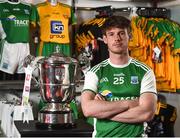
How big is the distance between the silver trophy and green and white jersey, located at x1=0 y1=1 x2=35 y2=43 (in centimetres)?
195

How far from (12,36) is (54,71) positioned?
2.04 m

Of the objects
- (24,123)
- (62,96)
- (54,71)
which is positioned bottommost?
(24,123)

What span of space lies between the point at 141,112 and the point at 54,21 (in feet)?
6.51

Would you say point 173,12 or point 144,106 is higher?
point 173,12

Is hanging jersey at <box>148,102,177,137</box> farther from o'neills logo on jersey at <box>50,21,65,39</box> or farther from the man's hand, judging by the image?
the man's hand

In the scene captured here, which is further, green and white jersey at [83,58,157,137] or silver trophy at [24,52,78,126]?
green and white jersey at [83,58,157,137]

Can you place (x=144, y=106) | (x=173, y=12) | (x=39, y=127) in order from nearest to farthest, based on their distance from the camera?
(x=39, y=127), (x=144, y=106), (x=173, y=12)

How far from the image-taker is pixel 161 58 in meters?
3.65

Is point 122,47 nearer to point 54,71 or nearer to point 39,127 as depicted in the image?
point 54,71

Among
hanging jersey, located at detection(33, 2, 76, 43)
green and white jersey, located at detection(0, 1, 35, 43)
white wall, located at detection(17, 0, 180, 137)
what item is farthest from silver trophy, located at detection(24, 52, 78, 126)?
white wall, located at detection(17, 0, 180, 137)

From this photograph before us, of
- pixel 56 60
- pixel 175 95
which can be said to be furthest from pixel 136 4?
pixel 56 60

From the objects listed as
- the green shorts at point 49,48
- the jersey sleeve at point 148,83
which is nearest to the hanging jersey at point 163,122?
the green shorts at point 49,48

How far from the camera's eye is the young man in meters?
1.99

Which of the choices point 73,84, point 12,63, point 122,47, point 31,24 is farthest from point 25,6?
point 73,84
